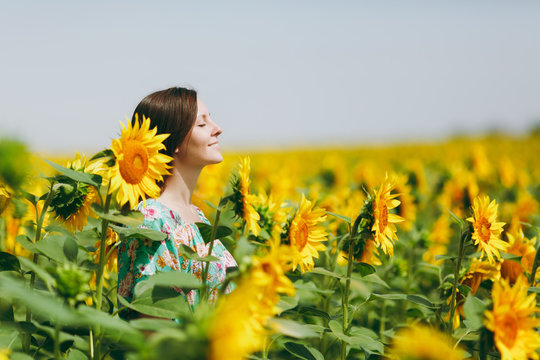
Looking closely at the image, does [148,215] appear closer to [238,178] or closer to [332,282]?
[238,178]

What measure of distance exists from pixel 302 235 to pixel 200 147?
1.82ft

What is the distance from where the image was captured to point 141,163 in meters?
1.52

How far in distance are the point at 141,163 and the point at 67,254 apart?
323 millimetres

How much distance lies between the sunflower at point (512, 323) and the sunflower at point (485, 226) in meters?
0.46

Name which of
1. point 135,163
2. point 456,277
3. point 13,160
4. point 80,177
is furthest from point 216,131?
point 13,160

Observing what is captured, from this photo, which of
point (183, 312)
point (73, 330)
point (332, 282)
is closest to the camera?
point (183, 312)

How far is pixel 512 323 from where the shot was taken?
134cm

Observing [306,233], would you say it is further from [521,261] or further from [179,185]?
[521,261]

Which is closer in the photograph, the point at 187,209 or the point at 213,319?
the point at 213,319

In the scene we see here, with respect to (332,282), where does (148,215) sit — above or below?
above

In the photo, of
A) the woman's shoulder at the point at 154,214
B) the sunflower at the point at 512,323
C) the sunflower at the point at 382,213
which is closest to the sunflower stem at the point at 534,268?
the sunflower at the point at 382,213

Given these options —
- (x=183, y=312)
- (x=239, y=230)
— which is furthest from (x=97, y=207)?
(x=239, y=230)

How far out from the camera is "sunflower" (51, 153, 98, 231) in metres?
1.68

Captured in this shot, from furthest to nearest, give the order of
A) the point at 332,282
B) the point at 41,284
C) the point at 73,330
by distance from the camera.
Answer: the point at 332,282 < the point at 41,284 < the point at 73,330
